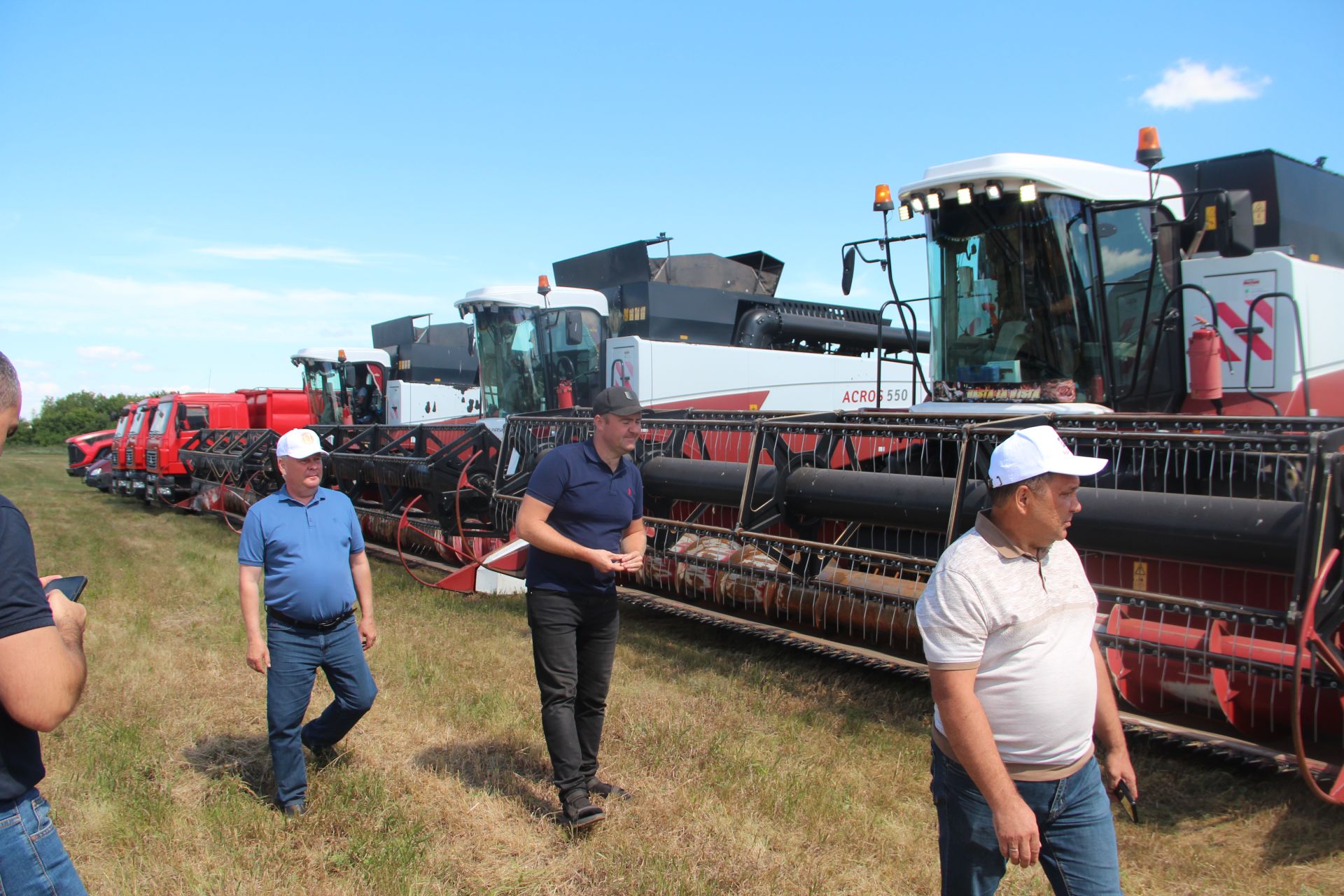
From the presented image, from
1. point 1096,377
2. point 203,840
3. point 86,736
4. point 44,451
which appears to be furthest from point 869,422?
point 44,451

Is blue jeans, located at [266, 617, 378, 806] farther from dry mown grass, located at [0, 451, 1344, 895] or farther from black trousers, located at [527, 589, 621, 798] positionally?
black trousers, located at [527, 589, 621, 798]

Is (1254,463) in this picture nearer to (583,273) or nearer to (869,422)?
(869,422)

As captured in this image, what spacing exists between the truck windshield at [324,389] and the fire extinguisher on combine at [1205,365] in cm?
1508

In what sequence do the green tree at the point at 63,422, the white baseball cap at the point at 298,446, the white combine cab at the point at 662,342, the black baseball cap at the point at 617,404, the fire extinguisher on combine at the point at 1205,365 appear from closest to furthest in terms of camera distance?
the black baseball cap at the point at 617,404, the white baseball cap at the point at 298,446, the fire extinguisher on combine at the point at 1205,365, the white combine cab at the point at 662,342, the green tree at the point at 63,422

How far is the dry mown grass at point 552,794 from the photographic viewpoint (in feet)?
10.5

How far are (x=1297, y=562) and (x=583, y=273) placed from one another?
1079cm

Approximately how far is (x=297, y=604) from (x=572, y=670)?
108cm

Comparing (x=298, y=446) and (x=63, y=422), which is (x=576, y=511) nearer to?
(x=298, y=446)

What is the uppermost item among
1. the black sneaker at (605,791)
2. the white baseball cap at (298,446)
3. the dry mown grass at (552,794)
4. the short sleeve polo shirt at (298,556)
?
the white baseball cap at (298,446)

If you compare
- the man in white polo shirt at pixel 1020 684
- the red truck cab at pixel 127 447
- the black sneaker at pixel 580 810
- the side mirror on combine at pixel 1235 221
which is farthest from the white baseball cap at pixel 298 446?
the red truck cab at pixel 127 447

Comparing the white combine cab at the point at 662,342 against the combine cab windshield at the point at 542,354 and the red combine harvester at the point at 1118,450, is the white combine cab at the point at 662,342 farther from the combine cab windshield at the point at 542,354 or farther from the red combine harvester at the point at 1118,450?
the red combine harvester at the point at 1118,450

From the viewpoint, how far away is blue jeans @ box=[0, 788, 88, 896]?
69.4 inches

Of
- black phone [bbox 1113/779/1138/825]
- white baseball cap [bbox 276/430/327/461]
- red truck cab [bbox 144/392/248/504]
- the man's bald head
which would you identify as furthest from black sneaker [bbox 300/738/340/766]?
red truck cab [bbox 144/392/248/504]

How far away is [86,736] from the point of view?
4.51 meters
